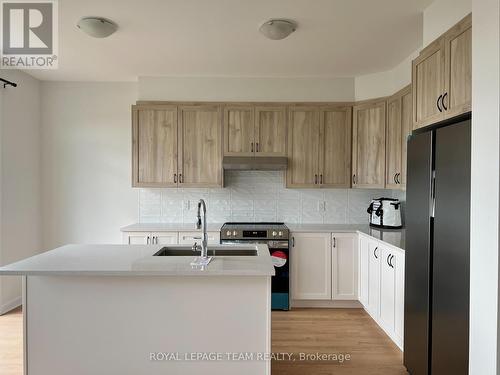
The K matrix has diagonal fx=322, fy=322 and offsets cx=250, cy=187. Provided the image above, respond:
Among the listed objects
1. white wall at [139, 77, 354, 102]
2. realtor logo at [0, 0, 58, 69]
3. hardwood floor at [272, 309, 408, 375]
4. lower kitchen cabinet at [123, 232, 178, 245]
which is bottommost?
hardwood floor at [272, 309, 408, 375]

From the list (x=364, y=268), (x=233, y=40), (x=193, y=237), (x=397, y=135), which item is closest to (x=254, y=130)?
(x=233, y=40)

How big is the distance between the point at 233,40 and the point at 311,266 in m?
2.46

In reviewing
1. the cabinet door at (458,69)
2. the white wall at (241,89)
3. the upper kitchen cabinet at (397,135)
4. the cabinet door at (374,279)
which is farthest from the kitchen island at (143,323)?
the white wall at (241,89)

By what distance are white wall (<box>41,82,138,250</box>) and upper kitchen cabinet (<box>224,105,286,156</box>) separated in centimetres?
132

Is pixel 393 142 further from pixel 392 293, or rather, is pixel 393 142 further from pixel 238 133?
pixel 238 133

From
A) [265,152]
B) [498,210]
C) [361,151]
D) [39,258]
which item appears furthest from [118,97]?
[498,210]

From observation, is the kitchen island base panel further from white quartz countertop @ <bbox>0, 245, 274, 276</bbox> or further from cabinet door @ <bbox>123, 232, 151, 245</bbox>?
cabinet door @ <bbox>123, 232, 151, 245</bbox>

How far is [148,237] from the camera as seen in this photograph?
3564mm

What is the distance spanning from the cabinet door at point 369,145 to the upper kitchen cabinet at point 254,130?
2.76 feet

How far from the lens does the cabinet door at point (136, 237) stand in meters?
3.53

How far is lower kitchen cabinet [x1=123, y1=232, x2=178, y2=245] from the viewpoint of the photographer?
139 inches

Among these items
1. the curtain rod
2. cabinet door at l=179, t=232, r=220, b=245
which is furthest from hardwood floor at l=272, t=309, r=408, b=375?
the curtain rod

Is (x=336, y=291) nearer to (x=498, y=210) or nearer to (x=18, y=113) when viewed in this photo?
(x=498, y=210)

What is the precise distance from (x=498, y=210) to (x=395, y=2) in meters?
1.67
